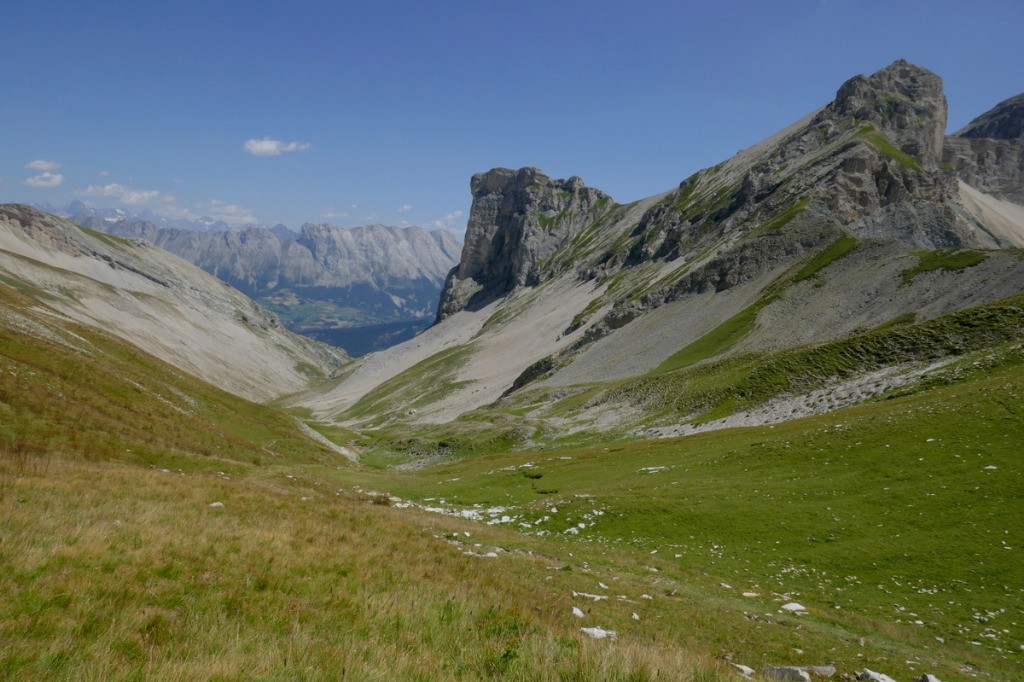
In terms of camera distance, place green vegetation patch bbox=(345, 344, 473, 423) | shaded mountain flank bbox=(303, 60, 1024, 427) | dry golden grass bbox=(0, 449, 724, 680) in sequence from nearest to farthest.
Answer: dry golden grass bbox=(0, 449, 724, 680)
shaded mountain flank bbox=(303, 60, 1024, 427)
green vegetation patch bbox=(345, 344, 473, 423)

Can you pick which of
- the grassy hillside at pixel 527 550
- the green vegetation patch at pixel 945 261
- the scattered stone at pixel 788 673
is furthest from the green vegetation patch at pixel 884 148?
the scattered stone at pixel 788 673

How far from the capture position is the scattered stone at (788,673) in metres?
11.5

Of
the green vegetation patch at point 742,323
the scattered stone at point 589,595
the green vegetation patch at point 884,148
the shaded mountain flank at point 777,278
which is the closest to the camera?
the scattered stone at point 589,595

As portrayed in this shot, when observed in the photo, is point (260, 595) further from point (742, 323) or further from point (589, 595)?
point (742, 323)

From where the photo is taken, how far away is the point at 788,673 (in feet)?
38.5

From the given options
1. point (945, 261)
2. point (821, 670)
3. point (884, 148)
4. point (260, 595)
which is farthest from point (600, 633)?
point (884, 148)

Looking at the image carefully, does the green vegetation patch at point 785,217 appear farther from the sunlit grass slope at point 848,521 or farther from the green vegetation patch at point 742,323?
the sunlit grass slope at point 848,521

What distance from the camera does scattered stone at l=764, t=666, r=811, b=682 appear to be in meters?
11.5

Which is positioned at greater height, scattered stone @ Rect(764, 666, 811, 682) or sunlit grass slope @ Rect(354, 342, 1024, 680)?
scattered stone @ Rect(764, 666, 811, 682)

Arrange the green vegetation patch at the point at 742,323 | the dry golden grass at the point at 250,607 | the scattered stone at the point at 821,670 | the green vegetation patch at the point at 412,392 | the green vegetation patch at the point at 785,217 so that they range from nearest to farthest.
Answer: the dry golden grass at the point at 250,607 < the scattered stone at the point at 821,670 < the green vegetation patch at the point at 742,323 < the green vegetation patch at the point at 785,217 < the green vegetation patch at the point at 412,392

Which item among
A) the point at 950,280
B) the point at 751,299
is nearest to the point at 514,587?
the point at 950,280

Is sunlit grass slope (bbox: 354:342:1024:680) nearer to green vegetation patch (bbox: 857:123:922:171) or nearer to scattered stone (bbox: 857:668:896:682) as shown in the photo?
scattered stone (bbox: 857:668:896:682)

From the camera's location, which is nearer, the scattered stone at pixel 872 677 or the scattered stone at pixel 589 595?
the scattered stone at pixel 872 677

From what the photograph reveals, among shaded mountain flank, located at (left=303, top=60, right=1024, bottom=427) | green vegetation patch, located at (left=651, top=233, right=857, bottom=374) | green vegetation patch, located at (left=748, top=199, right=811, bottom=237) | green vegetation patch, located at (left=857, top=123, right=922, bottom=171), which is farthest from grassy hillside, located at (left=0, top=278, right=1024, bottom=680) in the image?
green vegetation patch, located at (left=857, top=123, right=922, bottom=171)
